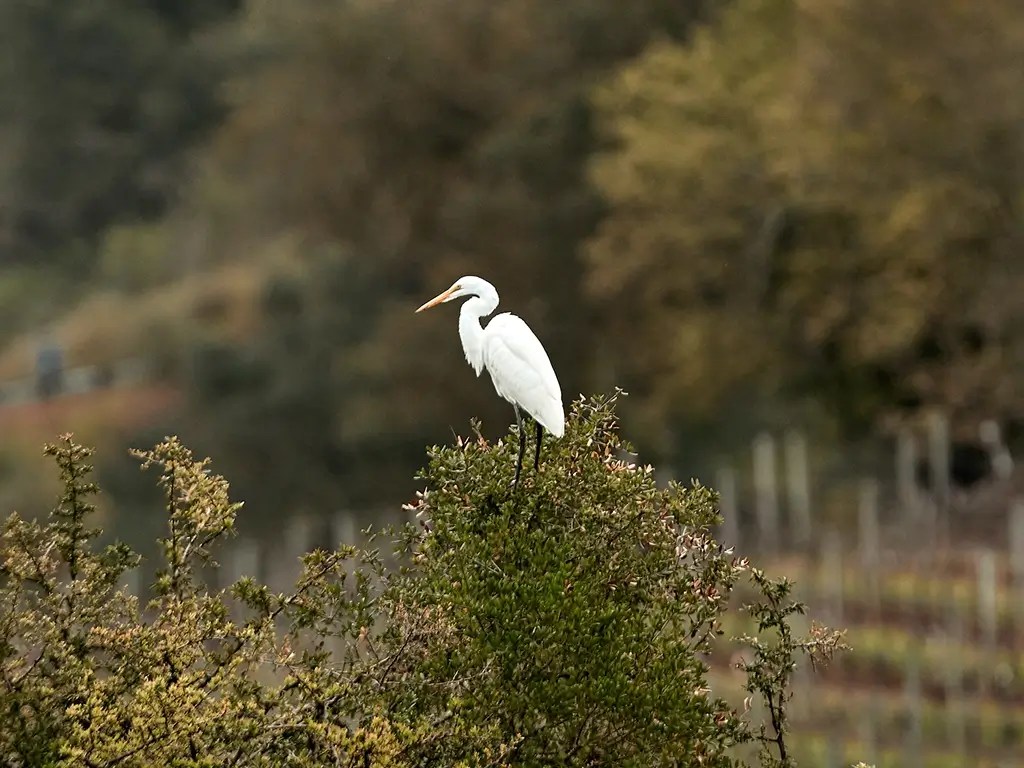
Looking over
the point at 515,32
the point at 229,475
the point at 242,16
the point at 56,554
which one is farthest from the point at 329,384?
the point at 56,554

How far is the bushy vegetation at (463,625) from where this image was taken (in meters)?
9.99

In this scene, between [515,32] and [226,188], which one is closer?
[515,32]

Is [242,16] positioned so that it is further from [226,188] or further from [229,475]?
[229,475]

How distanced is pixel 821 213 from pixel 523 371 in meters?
23.4

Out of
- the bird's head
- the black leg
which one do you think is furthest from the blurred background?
the black leg

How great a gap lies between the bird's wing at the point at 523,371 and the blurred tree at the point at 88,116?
185ft

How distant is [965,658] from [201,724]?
16.5m

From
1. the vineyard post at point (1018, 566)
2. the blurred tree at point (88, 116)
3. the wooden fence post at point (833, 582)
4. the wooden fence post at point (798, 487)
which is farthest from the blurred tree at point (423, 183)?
the blurred tree at point (88, 116)

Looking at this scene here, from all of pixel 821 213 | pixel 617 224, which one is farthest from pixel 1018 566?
pixel 617 224

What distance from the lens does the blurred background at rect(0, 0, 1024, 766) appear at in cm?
2891

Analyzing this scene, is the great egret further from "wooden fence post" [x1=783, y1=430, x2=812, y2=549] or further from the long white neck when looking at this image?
"wooden fence post" [x1=783, y1=430, x2=812, y2=549]

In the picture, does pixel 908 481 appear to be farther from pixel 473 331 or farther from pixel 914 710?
pixel 473 331

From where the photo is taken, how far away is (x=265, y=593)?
10.5 metres

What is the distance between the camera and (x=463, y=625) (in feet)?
33.4
